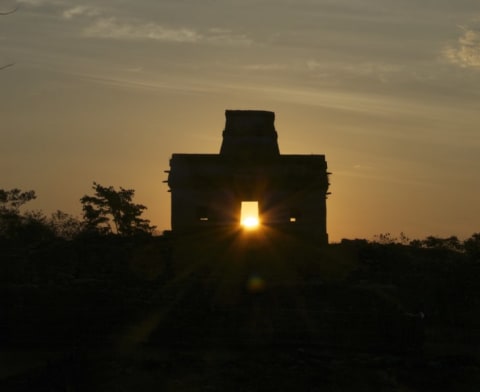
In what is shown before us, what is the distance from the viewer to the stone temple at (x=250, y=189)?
110 feet

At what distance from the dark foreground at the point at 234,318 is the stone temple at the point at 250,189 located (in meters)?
3.77

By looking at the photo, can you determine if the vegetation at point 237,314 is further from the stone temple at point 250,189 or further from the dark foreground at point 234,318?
the stone temple at point 250,189

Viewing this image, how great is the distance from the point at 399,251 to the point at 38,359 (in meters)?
13.7

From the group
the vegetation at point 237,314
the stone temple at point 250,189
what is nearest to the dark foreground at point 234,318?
the vegetation at point 237,314

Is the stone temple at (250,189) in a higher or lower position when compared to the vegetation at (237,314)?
higher

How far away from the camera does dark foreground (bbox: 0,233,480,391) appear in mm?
18641

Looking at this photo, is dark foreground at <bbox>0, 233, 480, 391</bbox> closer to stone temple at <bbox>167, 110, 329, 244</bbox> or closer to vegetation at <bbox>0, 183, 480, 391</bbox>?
vegetation at <bbox>0, 183, 480, 391</bbox>

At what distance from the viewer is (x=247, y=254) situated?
93.4 feet

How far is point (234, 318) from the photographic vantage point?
22.2 metres

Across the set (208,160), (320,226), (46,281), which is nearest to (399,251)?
(320,226)

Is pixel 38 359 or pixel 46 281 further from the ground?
pixel 46 281

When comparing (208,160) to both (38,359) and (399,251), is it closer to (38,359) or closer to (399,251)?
(399,251)

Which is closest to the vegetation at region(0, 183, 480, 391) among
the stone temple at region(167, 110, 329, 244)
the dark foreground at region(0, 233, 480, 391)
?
the dark foreground at region(0, 233, 480, 391)

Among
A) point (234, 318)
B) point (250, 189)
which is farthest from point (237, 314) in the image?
point (250, 189)
